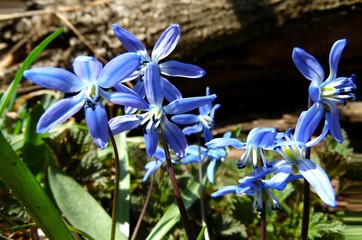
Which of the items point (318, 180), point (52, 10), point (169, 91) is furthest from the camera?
point (52, 10)

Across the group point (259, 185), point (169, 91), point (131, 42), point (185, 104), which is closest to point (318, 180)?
point (259, 185)

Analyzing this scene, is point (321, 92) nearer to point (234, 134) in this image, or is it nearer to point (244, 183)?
point (244, 183)

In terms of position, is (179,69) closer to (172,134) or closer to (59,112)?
(172,134)

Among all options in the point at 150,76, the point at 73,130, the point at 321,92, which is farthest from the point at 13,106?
the point at 321,92

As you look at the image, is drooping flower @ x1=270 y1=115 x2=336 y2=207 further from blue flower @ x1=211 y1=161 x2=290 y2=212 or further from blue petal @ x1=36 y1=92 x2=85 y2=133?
blue petal @ x1=36 y1=92 x2=85 y2=133

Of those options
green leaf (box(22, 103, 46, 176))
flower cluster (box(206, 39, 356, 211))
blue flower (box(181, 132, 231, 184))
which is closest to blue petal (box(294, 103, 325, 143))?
flower cluster (box(206, 39, 356, 211))

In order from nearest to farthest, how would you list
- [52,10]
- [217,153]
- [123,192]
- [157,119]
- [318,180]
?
[318,180] < [157,119] < [217,153] < [123,192] < [52,10]
